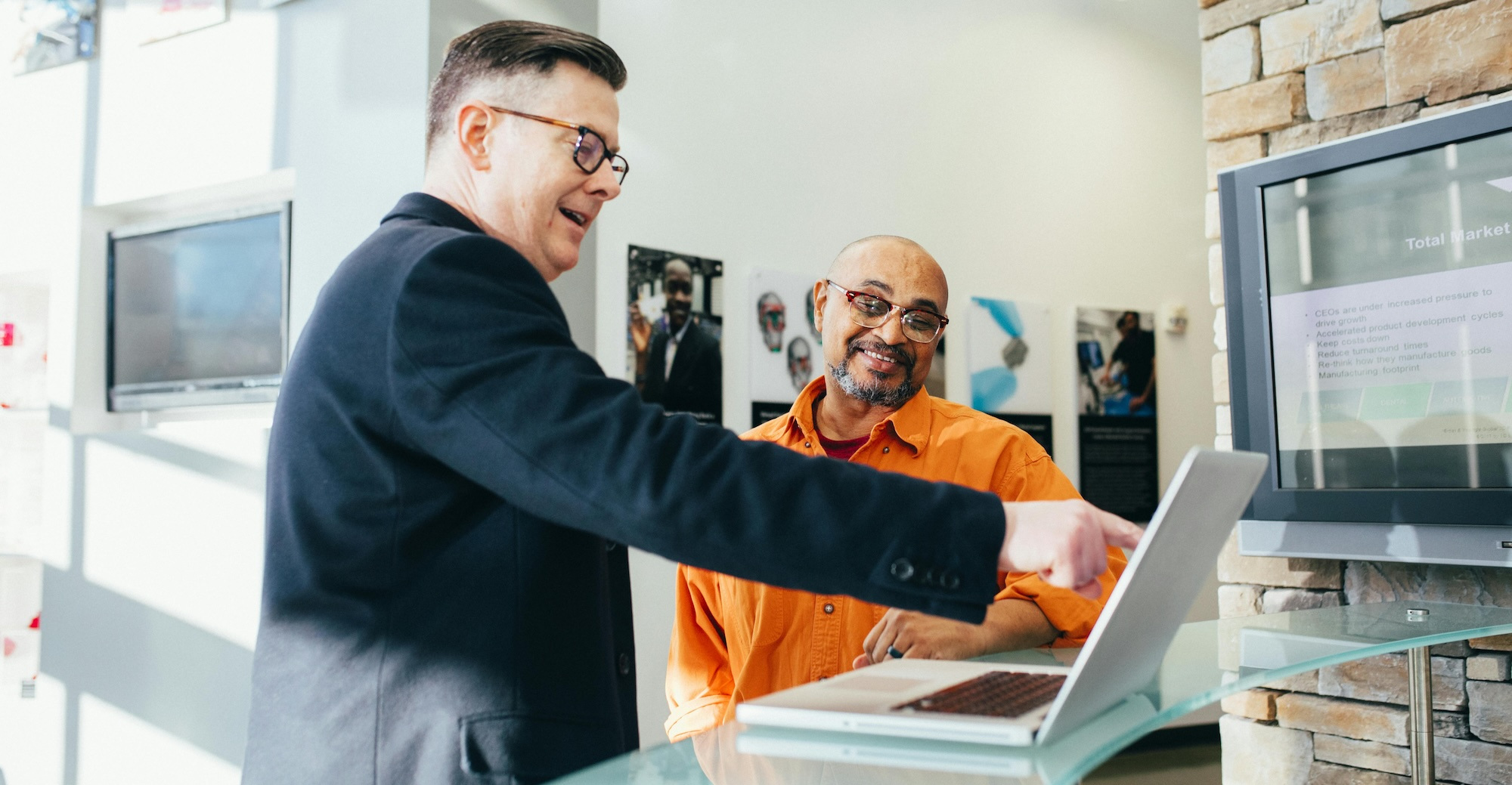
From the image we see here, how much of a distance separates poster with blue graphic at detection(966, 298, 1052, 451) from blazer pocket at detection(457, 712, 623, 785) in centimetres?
417

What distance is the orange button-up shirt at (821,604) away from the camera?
2.10 m

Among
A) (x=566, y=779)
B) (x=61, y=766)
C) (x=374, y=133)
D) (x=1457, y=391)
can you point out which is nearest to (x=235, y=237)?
(x=374, y=133)

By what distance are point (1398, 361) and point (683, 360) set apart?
239 cm

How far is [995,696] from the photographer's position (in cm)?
112

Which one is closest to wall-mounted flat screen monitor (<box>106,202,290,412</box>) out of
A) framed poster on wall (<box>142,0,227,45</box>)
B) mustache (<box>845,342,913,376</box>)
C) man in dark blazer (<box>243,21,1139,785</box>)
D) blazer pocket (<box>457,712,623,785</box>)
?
framed poster on wall (<box>142,0,227,45</box>)

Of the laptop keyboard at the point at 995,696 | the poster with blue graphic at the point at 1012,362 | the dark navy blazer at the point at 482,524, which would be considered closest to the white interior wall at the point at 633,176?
the poster with blue graphic at the point at 1012,362

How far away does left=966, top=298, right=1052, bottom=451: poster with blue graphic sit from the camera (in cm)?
522

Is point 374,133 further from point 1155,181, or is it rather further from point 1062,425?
point 1155,181

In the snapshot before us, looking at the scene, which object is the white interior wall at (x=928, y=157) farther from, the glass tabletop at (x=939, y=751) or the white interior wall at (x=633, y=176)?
the glass tabletop at (x=939, y=751)

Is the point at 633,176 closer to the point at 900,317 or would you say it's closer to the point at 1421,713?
the point at 900,317

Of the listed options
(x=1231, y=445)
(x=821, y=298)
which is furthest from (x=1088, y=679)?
(x=1231, y=445)

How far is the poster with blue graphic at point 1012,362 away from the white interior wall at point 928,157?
8cm

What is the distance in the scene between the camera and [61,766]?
4.07m

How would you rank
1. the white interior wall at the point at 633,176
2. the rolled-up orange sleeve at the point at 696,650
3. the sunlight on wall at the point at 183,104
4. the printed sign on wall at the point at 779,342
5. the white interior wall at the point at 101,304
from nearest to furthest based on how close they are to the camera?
the rolled-up orange sleeve at the point at 696,650 → the white interior wall at the point at 101,304 → the white interior wall at the point at 633,176 → the sunlight on wall at the point at 183,104 → the printed sign on wall at the point at 779,342
